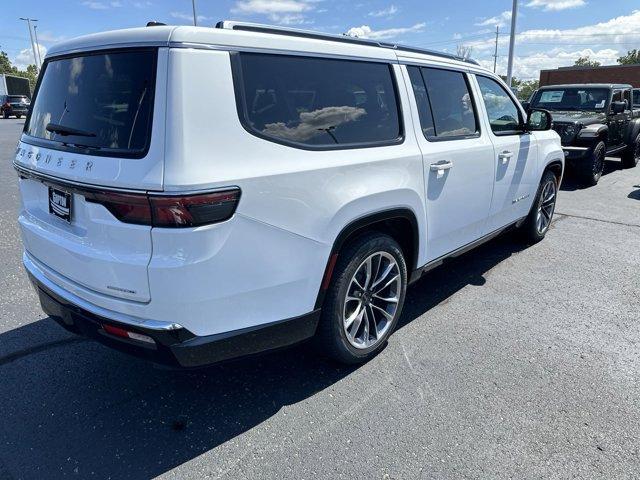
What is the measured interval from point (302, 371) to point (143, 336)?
48.2 inches

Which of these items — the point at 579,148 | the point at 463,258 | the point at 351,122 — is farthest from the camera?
the point at 579,148

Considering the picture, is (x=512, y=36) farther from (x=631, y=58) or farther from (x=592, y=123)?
(x=631, y=58)

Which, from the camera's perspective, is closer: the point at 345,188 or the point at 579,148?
the point at 345,188

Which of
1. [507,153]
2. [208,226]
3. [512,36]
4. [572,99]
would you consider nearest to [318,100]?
[208,226]

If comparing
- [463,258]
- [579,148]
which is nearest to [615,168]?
[579,148]

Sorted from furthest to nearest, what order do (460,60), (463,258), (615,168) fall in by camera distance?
(615,168)
(463,258)
(460,60)

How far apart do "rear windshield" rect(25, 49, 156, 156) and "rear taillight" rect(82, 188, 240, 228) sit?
0.70 ft

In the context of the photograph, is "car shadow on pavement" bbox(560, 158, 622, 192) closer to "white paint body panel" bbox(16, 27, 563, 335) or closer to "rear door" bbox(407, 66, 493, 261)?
"rear door" bbox(407, 66, 493, 261)

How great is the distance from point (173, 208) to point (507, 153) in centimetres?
321

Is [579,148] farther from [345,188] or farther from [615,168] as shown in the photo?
[345,188]

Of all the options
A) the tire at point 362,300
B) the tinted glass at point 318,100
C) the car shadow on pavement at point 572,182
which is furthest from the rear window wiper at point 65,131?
the car shadow on pavement at point 572,182

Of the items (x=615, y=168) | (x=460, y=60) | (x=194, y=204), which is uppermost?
(x=460, y=60)

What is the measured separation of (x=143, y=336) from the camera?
2.11 m

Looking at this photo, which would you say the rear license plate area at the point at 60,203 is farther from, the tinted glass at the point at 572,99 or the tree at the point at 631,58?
the tree at the point at 631,58
